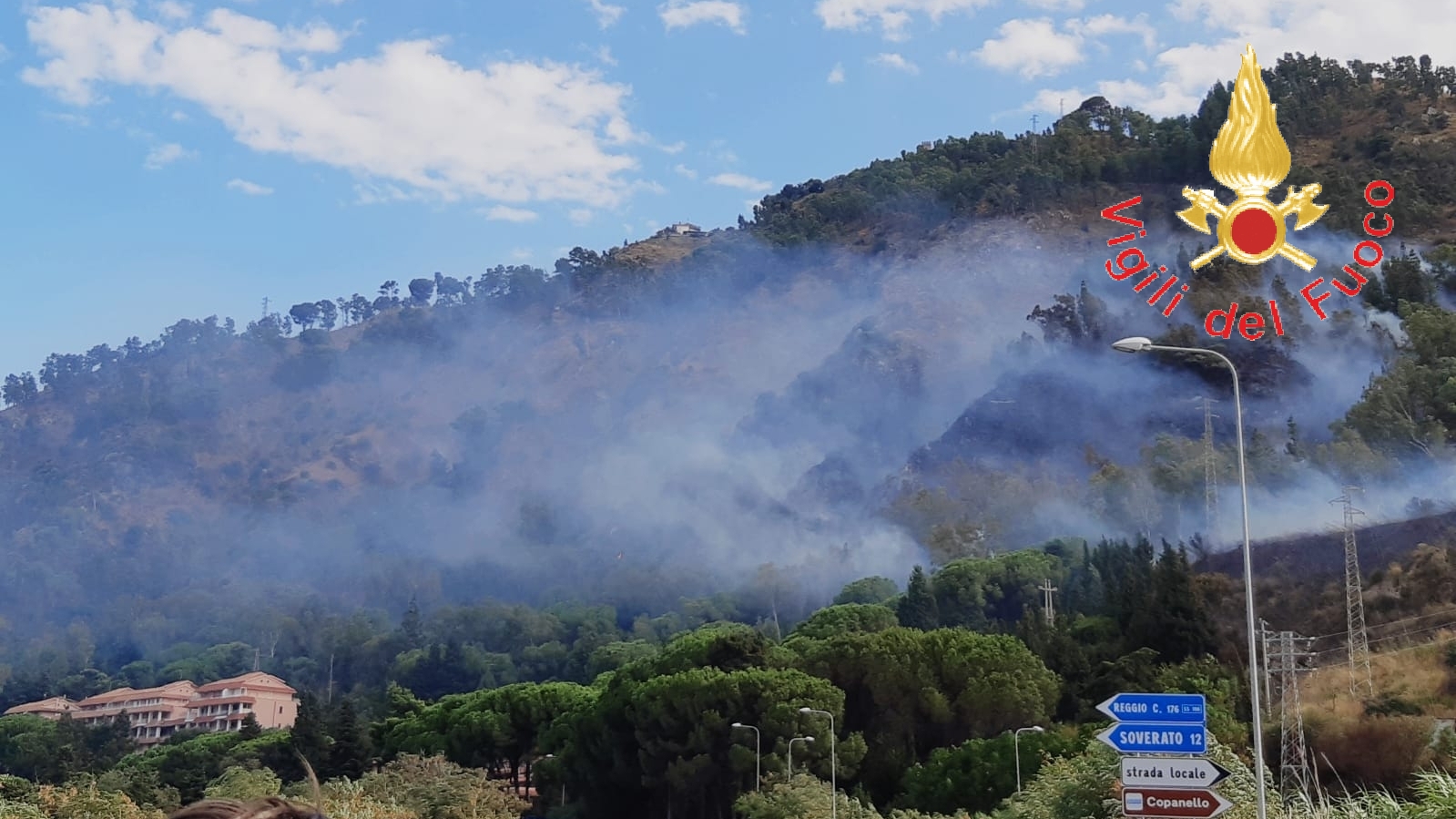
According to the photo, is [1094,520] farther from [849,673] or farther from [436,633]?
[436,633]

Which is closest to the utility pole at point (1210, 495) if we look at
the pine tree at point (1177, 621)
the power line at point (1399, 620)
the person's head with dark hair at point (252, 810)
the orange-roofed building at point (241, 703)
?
the power line at point (1399, 620)

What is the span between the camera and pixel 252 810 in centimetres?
286

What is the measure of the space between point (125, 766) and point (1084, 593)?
5718 centimetres

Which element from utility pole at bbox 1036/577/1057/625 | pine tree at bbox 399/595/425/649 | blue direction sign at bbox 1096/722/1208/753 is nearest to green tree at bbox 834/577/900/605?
utility pole at bbox 1036/577/1057/625

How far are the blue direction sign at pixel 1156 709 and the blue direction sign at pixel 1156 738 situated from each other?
4.0 inches

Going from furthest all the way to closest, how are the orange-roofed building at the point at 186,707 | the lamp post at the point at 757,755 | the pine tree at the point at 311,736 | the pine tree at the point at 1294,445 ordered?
the orange-roofed building at the point at 186,707
the pine tree at the point at 1294,445
the pine tree at the point at 311,736
the lamp post at the point at 757,755

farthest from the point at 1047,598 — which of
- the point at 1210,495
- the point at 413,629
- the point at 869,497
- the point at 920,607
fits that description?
the point at 413,629

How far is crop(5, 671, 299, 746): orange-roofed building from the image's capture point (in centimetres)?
12506

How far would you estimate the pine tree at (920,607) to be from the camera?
90.1 metres

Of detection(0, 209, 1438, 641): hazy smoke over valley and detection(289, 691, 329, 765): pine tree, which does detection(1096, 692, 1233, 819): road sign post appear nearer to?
detection(289, 691, 329, 765): pine tree

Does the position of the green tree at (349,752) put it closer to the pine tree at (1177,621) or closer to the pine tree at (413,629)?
the pine tree at (1177,621)

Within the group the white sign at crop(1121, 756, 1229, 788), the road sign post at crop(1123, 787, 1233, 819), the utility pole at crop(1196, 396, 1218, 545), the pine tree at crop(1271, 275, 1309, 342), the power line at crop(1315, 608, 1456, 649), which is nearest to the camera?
the road sign post at crop(1123, 787, 1233, 819)

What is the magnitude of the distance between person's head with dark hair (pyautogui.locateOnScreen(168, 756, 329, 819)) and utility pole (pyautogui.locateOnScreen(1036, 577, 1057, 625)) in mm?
78473

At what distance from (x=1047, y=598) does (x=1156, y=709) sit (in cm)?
6975
